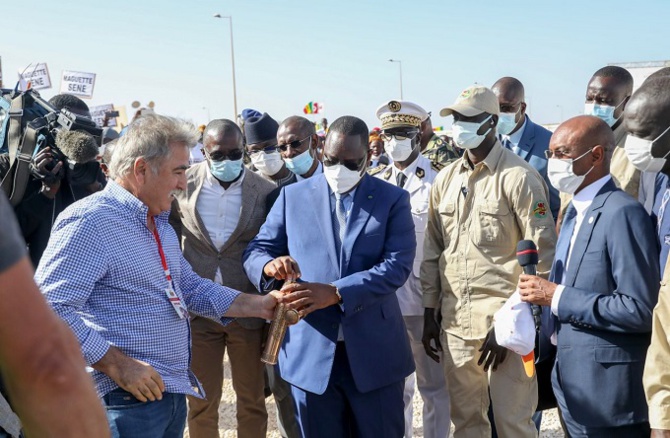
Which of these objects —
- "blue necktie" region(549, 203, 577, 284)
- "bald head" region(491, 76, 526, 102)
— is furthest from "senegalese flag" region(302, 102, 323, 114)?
"blue necktie" region(549, 203, 577, 284)

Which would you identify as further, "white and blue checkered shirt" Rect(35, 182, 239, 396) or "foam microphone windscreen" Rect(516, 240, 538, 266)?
"foam microphone windscreen" Rect(516, 240, 538, 266)

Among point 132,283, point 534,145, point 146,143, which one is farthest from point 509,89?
point 132,283

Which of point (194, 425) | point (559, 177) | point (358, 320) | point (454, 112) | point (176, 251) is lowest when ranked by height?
point (194, 425)

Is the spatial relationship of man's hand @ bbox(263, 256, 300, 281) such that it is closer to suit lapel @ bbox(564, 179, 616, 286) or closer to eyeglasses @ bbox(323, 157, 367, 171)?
eyeglasses @ bbox(323, 157, 367, 171)

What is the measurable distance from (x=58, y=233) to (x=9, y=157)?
7.15ft

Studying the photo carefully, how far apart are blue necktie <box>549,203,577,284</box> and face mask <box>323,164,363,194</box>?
115 centimetres

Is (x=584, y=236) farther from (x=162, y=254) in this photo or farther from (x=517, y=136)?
(x=517, y=136)

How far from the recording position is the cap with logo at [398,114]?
5395mm

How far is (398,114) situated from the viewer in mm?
5414

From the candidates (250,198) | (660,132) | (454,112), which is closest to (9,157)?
→ (250,198)

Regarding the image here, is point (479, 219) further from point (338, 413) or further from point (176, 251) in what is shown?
point (176, 251)

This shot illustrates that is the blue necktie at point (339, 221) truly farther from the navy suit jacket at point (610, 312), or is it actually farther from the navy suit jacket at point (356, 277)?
the navy suit jacket at point (610, 312)

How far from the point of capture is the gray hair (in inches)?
115

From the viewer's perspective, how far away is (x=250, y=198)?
15.1 feet
